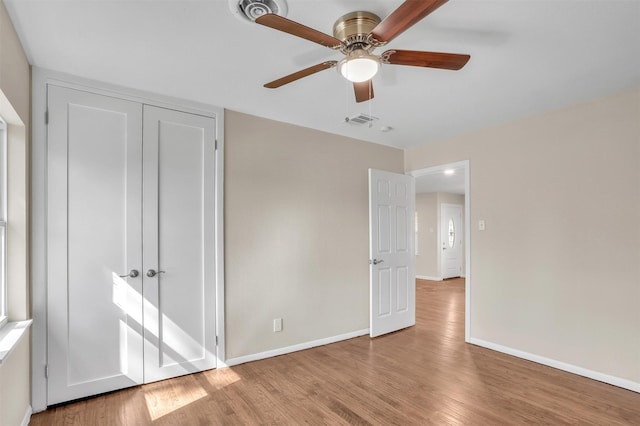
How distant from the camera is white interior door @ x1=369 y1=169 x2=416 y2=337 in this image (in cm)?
408

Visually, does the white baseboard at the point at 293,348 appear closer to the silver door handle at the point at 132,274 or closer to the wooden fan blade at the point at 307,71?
the silver door handle at the point at 132,274

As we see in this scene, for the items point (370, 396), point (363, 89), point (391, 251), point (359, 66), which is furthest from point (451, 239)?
point (359, 66)

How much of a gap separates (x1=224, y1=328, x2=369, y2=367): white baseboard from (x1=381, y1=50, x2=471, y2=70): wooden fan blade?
2938 millimetres

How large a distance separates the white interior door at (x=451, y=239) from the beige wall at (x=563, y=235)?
519 centimetres

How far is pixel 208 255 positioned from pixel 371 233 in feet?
6.43

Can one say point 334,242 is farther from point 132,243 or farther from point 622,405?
point 622,405

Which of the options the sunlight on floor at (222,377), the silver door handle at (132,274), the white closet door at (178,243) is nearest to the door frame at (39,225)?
the silver door handle at (132,274)

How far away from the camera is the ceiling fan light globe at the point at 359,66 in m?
1.74

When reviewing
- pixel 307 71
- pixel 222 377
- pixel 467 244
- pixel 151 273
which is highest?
pixel 307 71

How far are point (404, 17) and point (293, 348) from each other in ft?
10.6

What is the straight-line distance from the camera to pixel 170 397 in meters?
2.59

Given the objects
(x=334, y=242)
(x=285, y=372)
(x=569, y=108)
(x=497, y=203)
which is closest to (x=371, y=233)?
(x=334, y=242)

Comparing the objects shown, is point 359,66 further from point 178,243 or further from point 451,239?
point 451,239

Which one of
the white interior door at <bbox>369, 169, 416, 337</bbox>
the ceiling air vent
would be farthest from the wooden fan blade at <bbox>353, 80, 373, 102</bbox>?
the white interior door at <bbox>369, 169, 416, 337</bbox>
